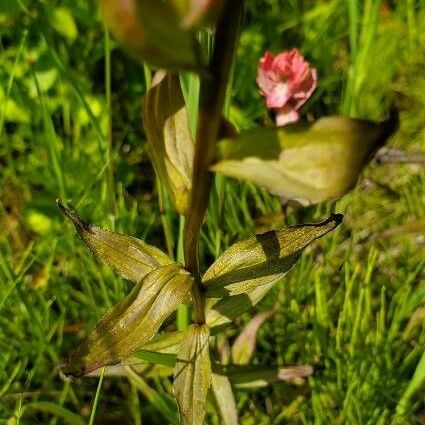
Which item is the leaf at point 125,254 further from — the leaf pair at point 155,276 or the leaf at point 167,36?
the leaf at point 167,36

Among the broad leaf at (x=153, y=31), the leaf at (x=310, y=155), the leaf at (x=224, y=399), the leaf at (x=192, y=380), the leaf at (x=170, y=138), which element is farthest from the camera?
the leaf at (x=224, y=399)

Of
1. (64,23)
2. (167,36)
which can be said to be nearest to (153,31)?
(167,36)

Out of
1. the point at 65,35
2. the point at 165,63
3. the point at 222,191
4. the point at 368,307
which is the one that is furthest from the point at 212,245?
the point at 165,63

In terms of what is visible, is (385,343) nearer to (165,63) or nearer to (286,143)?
(286,143)

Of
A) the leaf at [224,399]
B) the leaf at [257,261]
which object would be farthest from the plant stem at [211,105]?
the leaf at [224,399]

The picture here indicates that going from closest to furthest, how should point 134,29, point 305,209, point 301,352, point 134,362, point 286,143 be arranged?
point 134,29 < point 286,143 < point 134,362 < point 301,352 < point 305,209

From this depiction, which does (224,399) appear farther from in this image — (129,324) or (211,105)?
(211,105)

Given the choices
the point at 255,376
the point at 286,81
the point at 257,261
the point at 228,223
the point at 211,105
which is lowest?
the point at 255,376
